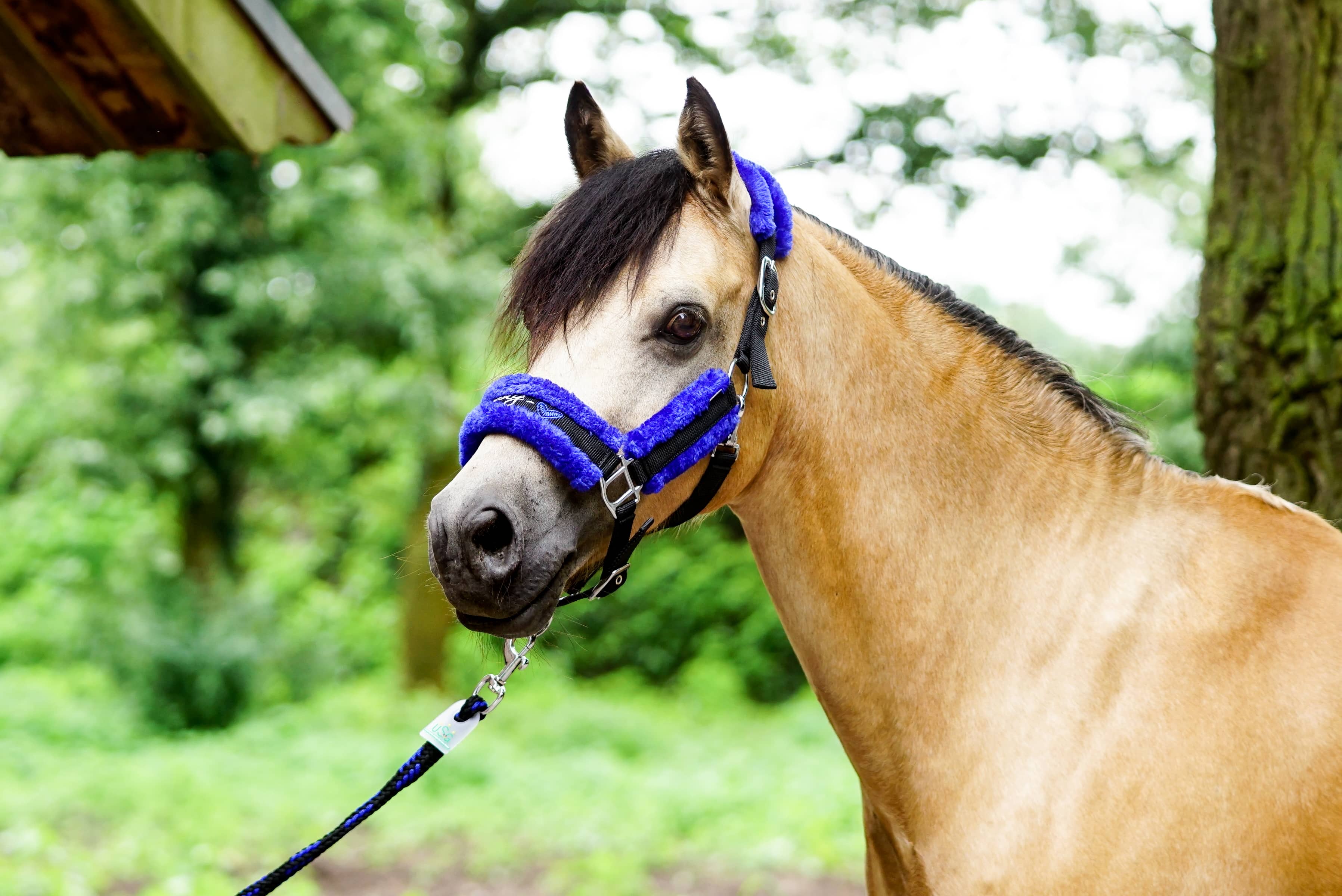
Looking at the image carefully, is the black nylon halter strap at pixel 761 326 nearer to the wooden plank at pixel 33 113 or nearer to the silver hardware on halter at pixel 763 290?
the silver hardware on halter at pixel 763 290

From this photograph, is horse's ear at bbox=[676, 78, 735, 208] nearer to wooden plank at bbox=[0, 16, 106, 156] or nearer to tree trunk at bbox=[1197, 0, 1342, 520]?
tree trunk at bbox=[1197, 0, 1342, 520]

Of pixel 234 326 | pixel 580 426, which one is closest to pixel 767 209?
pixel 580 426

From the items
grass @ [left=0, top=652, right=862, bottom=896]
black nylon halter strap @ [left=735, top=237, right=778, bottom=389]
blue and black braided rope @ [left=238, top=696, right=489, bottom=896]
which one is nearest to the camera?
black nylon halter strap @ [left=735, top=237, right=778, bottom=389]

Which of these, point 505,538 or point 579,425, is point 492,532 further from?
point 579,425

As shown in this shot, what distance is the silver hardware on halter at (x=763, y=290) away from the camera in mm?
1978

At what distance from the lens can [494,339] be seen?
7.18 ft

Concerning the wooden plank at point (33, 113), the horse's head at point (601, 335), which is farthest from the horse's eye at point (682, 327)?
the wooden plank at point (33, 113)

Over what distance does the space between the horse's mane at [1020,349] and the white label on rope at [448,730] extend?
1.33 meters

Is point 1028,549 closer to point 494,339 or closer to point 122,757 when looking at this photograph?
point 494,339

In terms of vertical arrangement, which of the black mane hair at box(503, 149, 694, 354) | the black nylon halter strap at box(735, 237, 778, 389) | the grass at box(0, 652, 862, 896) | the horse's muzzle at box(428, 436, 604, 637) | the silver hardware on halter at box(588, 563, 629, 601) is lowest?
the grass at box(0, 652, 862, 896)

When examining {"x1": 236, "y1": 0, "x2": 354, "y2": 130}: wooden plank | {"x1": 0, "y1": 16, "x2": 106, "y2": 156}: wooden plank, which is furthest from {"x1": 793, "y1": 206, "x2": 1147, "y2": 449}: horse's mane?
{"x1": 0, "y1": 16, "x2": 106, "y2": 156}: wooden plank

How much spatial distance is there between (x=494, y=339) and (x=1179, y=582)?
1487mm

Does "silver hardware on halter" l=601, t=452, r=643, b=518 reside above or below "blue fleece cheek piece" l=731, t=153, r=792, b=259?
below

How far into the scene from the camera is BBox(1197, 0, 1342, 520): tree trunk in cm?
283
